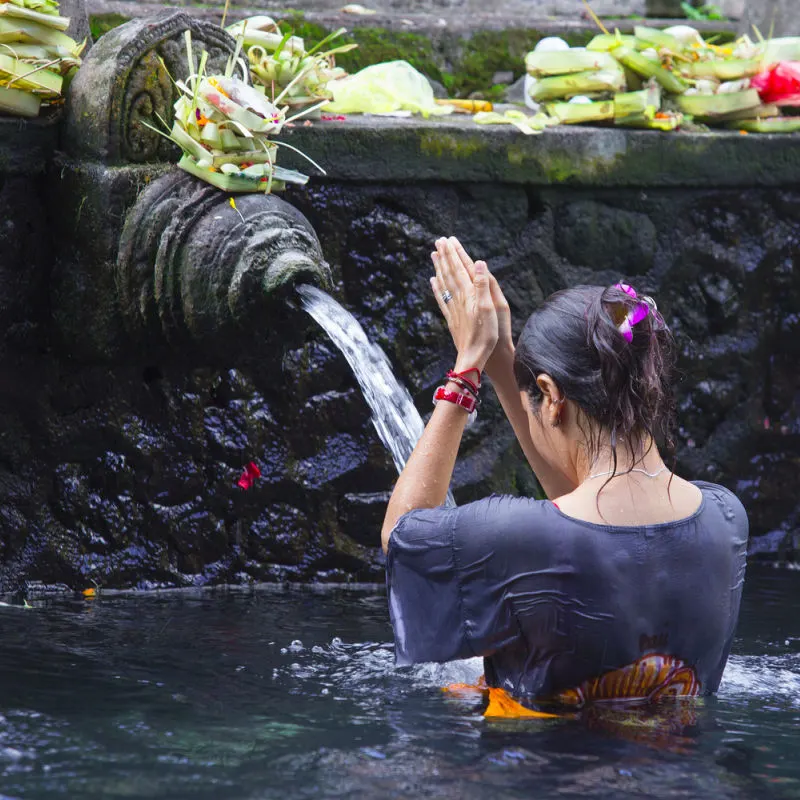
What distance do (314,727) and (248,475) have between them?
1.81 meters

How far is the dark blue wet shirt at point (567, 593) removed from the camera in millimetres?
2719

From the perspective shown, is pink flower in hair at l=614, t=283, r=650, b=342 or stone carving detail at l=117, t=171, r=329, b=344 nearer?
pink flower in hair at l=614, t=283, r=650, b=342

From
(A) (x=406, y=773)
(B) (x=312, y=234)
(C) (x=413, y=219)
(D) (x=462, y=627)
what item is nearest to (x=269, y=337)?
(B) (x=312, y=234)

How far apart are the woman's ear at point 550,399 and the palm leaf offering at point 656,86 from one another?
8.43ft

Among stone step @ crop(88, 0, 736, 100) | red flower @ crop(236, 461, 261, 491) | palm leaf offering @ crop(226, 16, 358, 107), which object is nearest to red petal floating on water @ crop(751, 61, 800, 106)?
stone step @ crop(88, 0, 736, 100)

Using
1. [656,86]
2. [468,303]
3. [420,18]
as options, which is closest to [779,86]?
[656,86]

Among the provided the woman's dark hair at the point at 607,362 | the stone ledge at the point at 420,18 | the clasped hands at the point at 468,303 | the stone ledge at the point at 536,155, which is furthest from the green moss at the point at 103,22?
the woman's dark hair at the point at 607,362

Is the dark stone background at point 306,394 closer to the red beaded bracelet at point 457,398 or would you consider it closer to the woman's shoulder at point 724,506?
the red beaded bracelet at point 457,398

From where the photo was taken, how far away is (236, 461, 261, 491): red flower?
182 inches

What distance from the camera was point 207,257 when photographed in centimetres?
398

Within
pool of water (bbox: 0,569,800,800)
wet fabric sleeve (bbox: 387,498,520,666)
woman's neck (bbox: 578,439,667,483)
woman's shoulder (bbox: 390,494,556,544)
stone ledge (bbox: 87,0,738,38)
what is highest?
stone ledge (bbox: 87,0,738,38)

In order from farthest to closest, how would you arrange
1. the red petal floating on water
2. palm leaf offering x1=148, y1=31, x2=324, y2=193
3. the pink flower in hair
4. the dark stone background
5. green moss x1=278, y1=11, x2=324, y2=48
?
green moss x1=278, y1=11, x2=324, y2=48
the red petal floating on water
the dark stone background
palm leaf offering x1=148, y1=31, x2=324, y2=193
the pink flower in hair

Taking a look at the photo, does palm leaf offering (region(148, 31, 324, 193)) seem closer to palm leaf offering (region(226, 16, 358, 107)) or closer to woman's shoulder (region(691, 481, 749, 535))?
palm leaf offering (region(226, 16, 358, 107))

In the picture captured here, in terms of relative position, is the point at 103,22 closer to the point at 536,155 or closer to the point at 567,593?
the point at 536,155
